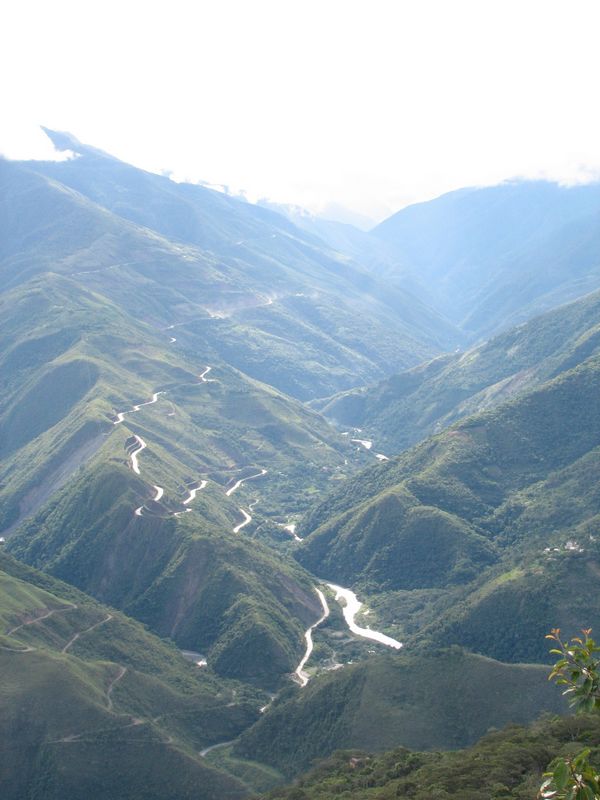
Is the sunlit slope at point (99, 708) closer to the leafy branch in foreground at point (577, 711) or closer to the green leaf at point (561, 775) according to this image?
the leafy branch in foreground at point (577, 711)

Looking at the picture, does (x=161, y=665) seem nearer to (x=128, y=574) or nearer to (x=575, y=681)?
(x=128, y=574)

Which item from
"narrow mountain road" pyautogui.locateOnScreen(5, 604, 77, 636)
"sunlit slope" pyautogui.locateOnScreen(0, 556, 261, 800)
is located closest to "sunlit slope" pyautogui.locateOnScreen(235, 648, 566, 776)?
"sunlit slope" pyautogui.locateOnScreen(0, 556, 261, 800)

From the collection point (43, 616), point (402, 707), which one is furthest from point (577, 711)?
point (43, 616)

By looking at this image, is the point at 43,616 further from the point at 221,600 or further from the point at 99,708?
the point at 221,600

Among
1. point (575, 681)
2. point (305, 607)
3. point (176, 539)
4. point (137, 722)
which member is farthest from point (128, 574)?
point (575, 681)

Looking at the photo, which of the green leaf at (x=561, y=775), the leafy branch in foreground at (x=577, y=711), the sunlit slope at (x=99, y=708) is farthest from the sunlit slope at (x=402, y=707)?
the green leaf at (x=561, y=775)
